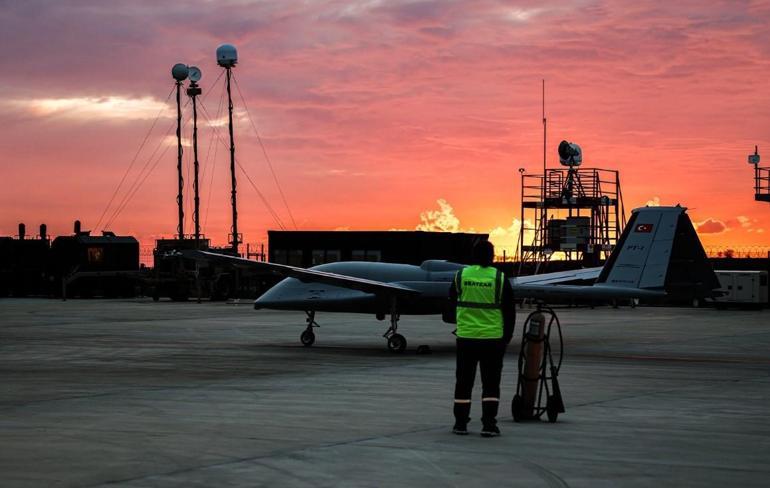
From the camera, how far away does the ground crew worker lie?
14336mm

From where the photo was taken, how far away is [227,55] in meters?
82.6

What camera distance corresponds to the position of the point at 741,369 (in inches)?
958

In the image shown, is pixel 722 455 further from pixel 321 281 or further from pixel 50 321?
pixel 50 321

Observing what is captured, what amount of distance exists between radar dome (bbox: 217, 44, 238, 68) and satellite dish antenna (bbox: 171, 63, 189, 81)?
23.8 ft

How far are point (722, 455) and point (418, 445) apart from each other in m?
3.50

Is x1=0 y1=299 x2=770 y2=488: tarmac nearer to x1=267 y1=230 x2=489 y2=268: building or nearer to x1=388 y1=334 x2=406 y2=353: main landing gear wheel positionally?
x1=388 y1=334 x2=406 y2=353: main landing gear wheel

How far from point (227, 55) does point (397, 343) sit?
188 feet

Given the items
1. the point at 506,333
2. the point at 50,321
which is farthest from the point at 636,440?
the point at 50,321

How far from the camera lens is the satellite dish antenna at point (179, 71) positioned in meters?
89.0

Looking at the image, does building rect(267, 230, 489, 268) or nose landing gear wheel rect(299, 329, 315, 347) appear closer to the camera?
nose landing gear wheel rect(299, 329, 315, 347)

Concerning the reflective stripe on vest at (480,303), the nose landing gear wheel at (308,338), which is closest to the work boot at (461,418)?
the reflective stripe on vest at (480,303)

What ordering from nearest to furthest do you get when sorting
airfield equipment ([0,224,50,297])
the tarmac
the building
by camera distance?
1. the tarmac
2. the building
3. airfield equipment ([0,224,50,297])

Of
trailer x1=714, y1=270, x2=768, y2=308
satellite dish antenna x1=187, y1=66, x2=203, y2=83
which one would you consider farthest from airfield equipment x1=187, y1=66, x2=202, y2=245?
trailer x1=714, y1=270, x2=768, y2=308

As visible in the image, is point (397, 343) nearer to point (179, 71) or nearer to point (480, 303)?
point (480, 303)
